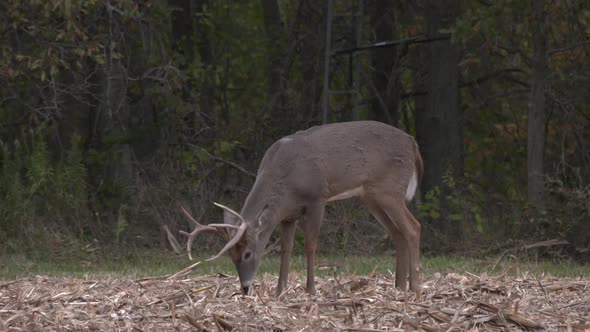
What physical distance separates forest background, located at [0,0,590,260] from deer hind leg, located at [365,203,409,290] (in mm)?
4059

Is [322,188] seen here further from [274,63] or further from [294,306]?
[274,63]

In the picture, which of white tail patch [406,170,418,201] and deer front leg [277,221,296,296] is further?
white tail patch [406,170,418,201]

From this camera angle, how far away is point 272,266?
37.8 feet

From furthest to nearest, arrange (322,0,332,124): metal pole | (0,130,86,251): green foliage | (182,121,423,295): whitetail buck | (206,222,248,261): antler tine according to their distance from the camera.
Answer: (322,0,332,124): metal pole < (0,130,86,251): green foliage < (182,121,423,295): whitetail buck < (206,222,248,261): antler tine

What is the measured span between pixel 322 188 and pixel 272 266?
3.03m

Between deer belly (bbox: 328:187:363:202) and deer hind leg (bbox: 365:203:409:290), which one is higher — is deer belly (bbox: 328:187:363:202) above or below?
above

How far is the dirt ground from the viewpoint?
6.72 m

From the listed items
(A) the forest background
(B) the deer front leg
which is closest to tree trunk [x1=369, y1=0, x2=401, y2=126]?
(A) the forest background

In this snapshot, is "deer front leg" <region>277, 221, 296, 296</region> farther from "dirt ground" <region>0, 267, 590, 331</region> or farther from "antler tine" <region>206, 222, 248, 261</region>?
"antler tine" <region>206, 222, 248, 261</region>

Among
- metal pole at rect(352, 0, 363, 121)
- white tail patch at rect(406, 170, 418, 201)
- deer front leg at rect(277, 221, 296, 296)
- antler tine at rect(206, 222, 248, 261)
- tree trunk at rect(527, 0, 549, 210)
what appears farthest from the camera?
metal pole at rect(352, 0, 363, 121)

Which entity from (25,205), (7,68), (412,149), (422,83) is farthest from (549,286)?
(422,83)

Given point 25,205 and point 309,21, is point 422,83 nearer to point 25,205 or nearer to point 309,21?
point 309,21

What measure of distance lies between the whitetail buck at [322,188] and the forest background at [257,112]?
4.04 m

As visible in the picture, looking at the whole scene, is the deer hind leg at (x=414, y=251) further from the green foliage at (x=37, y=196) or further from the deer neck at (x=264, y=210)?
the green foliage at (x=37, y=196)
